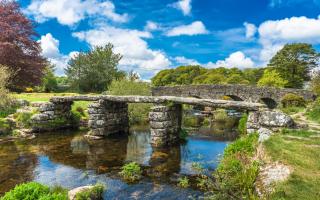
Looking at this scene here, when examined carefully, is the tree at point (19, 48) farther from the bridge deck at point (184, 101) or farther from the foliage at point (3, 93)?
the bridge deck at point (184, 101)

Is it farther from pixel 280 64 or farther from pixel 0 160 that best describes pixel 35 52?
pixel 280 64

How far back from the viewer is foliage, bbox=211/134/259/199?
7.94 m

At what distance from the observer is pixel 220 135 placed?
2312 cm

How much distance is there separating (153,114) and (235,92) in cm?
2322

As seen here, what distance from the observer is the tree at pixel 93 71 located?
49625 mm

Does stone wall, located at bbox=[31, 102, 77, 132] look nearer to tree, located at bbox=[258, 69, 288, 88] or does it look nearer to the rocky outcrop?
the rocky outcrop

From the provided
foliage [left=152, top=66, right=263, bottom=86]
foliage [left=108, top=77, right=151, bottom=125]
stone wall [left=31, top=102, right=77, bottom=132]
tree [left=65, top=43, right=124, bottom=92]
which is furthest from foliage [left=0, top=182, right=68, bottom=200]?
foliage [left=152, top=66, right=263, bottom=86]

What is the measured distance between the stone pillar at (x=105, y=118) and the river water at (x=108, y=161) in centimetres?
100

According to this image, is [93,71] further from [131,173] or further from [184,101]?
[131,173]

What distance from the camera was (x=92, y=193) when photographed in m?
9.59

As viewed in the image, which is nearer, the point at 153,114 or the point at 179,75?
the point at 153,114

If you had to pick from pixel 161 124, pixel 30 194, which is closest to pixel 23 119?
pixel 161 124

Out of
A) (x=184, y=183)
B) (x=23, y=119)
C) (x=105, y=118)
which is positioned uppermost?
(x=105, y=118)

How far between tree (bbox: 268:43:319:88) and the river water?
3821 centimetres
